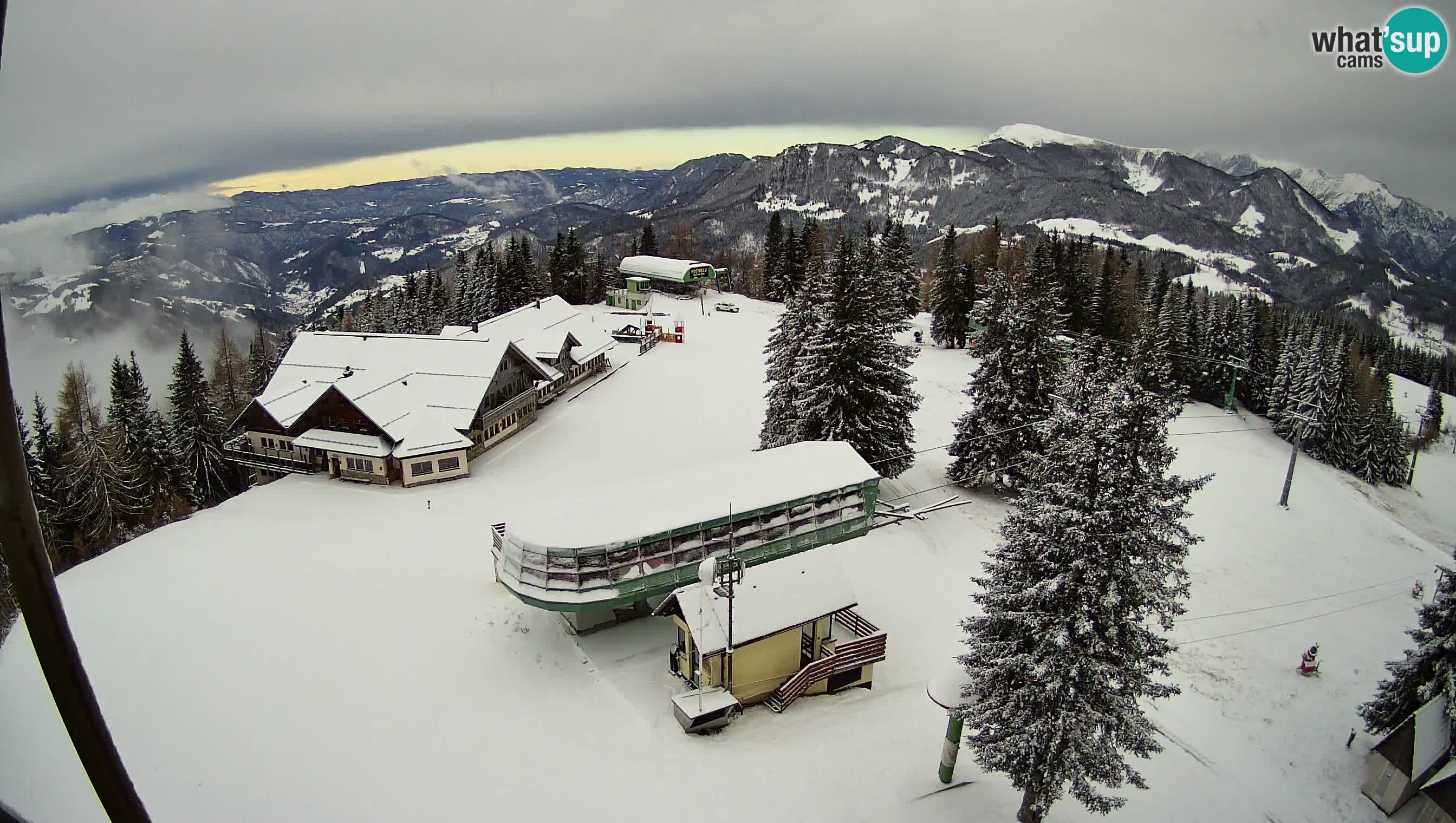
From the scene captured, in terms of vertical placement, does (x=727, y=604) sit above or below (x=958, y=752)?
above

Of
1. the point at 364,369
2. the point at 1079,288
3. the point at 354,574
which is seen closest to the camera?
the point at 354,574

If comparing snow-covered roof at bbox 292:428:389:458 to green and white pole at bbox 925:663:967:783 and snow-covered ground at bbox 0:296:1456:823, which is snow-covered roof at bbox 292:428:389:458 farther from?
green and white pole at bbox 925:663:967:783

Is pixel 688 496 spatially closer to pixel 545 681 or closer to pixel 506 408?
pixel 545 681

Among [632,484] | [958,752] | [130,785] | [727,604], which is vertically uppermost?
[130,785]

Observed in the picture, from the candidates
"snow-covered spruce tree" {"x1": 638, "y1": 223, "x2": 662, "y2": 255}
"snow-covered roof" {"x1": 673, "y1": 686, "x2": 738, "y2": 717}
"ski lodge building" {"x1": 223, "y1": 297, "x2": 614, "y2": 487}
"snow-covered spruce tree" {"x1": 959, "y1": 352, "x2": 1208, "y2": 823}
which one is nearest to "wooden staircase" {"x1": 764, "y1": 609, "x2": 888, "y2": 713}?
"snow-covered roof" {"x1": 673, "y1": 686, "x2": 738, "y2": 717}

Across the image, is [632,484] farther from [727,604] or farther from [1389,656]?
[1389,656]

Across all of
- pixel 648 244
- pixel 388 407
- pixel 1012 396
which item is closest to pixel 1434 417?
pixel 1012 396

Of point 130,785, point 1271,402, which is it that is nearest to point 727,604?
point 130,785
